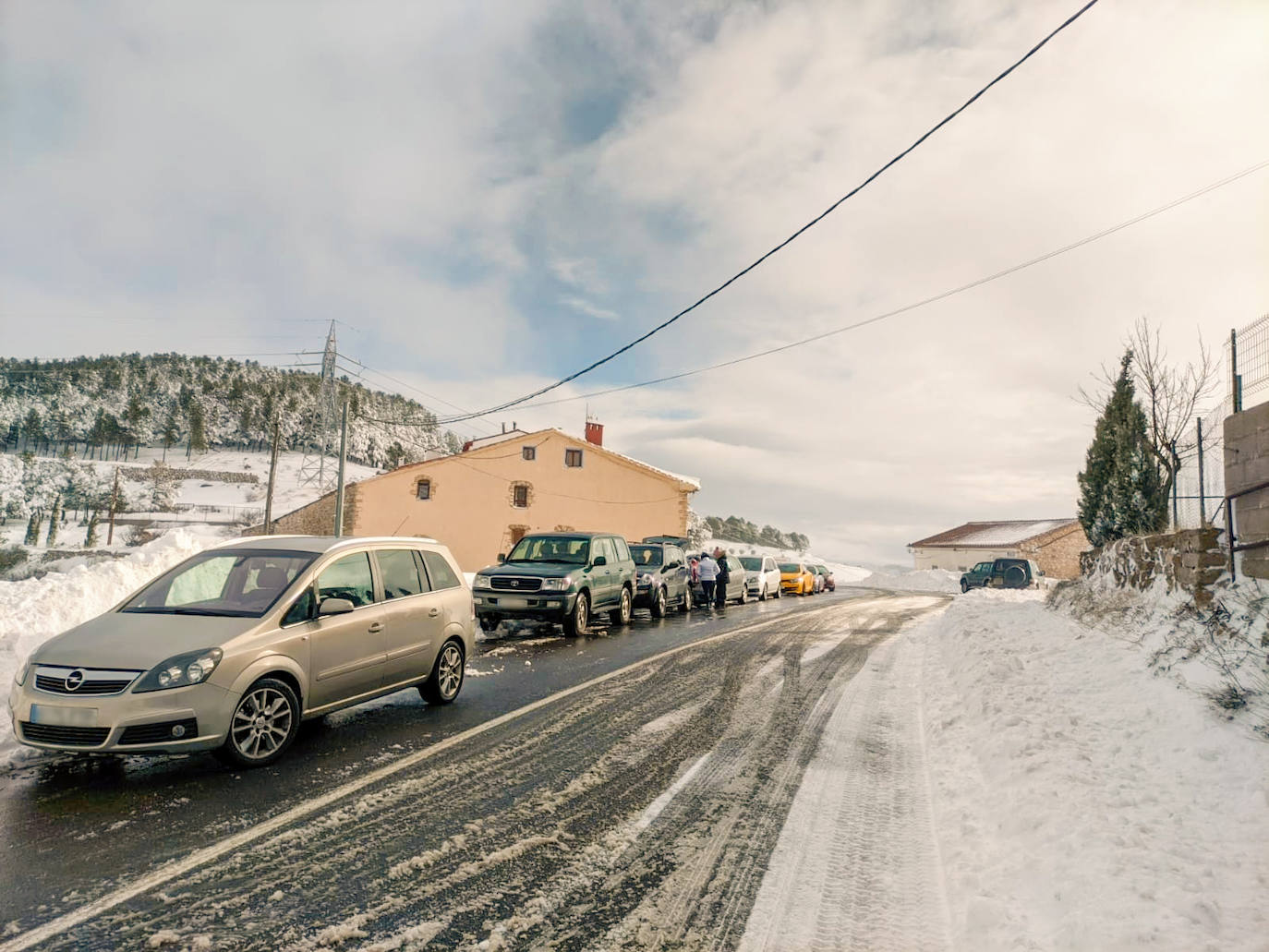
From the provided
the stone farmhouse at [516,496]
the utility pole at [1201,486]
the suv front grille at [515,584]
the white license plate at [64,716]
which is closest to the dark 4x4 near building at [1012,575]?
the stone farmhouse at [516,496]

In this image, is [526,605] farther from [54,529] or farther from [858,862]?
[54,529]

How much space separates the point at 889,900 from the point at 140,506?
403 feet

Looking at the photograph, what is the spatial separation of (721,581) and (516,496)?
2310 centimetres

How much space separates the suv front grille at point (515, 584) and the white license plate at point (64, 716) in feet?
28.9

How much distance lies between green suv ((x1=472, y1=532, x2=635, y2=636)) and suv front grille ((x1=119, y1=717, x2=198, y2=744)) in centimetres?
761

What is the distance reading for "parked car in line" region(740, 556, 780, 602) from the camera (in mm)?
26172

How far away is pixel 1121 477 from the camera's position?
2508 cm

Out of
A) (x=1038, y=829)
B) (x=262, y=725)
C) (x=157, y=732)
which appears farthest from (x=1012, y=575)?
(x=157, y=732)

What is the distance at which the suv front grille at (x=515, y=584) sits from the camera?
13.4m

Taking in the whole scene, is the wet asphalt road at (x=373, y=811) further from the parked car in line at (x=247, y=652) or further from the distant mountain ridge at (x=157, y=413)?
the distant mountain ridge at (x=157, y=413)

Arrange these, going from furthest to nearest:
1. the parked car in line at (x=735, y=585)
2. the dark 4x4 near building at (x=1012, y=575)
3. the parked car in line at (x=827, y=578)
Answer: the parked car in line at (x=827, y=578) < the dark 4x4 near building at (x=1012, y=575) < the parked car in line at (x=735, y=585)

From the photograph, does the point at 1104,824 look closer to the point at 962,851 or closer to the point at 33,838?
the point at 962,851

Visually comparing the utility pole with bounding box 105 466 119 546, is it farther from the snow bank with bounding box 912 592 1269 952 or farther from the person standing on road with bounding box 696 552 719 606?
the snow bank with bounding box 912 592 1269 952

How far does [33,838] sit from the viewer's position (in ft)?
13.2
